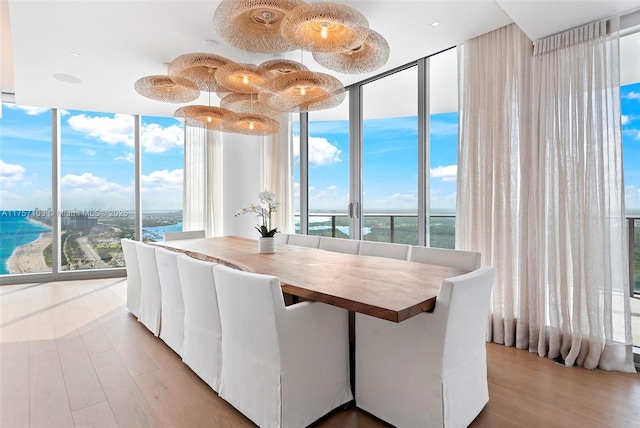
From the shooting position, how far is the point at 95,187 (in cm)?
583

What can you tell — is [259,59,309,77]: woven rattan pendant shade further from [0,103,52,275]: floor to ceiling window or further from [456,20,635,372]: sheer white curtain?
A: [0,103,52,275]: floor to ceiling window

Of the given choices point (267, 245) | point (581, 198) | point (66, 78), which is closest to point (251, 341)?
point (267, 245)

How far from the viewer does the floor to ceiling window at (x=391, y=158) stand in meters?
3.95

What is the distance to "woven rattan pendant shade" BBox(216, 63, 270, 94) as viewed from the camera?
272 centimetres

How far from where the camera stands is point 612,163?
8.14 feet

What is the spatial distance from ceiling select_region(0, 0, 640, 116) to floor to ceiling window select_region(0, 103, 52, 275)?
1369mm

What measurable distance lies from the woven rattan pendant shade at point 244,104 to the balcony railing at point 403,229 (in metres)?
1.90

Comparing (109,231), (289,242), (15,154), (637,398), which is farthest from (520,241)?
(15,154)

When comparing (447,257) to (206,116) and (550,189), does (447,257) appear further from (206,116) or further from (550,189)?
(206,116)

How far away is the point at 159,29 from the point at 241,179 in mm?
3052

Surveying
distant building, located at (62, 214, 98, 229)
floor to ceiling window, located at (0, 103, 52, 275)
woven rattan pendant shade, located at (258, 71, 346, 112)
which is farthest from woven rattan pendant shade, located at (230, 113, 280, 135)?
floor to ceiling window, located at (0, 103, 52, 275)

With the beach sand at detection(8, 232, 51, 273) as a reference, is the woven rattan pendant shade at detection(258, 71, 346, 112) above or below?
above

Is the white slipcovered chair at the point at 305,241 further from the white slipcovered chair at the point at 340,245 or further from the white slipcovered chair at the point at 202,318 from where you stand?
the white slipcovered chair at the point at 202,318

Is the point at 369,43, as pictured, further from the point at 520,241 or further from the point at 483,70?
the point at 520,241
